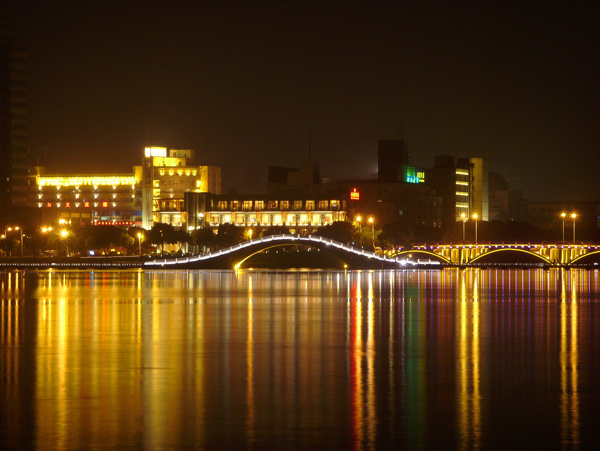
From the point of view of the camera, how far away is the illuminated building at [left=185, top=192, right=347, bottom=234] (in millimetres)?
193750

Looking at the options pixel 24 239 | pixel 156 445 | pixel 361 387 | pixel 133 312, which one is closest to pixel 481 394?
pixel 361 387

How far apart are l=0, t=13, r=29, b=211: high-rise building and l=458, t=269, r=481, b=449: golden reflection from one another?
Answer: 6150 inches

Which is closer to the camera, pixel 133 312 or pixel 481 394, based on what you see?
pixel 481 394

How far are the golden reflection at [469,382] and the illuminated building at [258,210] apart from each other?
156969mm

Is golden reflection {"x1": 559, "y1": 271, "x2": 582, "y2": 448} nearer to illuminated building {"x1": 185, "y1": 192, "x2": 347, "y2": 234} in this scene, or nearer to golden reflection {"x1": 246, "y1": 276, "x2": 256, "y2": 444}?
golden reflection {"x1": 246, "y1": 276, "x2": 256, "y2": 444}

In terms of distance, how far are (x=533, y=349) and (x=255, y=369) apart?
25.3 ft

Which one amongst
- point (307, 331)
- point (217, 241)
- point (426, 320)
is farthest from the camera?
point (217, 241)

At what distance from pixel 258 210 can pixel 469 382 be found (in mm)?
177436

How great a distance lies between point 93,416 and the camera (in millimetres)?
16078

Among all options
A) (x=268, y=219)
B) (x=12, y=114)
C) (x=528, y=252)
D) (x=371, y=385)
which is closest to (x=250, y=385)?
(x=371, y=385)

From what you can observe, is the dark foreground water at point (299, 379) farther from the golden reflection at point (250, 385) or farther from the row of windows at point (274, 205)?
the row of windows at point (274, 205)

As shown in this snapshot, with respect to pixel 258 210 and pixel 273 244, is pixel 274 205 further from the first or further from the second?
pixel 273 244

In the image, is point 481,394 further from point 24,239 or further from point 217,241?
point 217,241

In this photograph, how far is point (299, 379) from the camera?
20047 mm
